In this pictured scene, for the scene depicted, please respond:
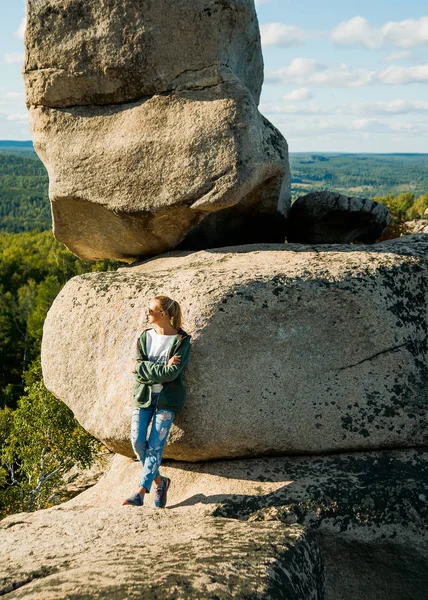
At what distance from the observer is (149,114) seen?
392 inches

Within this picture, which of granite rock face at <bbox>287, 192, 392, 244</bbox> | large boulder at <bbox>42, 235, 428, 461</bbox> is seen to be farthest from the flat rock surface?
granite rock face at <bbox>287, 192, 392, 244</bbox>

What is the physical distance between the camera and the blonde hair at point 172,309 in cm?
805

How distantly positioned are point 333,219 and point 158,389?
5.06 meters

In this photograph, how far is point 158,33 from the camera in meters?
9.62

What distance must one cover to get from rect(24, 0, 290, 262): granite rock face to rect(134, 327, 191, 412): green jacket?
262 centimetres

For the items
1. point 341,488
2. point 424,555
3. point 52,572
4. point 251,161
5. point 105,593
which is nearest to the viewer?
point 105,593

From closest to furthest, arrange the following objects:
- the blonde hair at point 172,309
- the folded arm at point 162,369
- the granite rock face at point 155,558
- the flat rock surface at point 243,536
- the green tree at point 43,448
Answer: the granite rock face at point 155,558 < the flat rock surface at point 243,536 < the folded arm at point 162,369 < the blonde hair at point 172,309 < the green tree at point 43,448

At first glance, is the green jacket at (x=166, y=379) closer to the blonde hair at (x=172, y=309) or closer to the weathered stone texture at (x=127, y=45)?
the blonde hair at (x=172, y=309)

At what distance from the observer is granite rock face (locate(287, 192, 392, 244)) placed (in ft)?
36.1

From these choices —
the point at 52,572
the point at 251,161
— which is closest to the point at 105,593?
the point at 52,572

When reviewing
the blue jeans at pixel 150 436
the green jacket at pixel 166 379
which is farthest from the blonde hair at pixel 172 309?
the blue jeans at pixel 150 436

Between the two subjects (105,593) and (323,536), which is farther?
(323,536)

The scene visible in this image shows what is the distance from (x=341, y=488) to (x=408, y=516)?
835 millimetres

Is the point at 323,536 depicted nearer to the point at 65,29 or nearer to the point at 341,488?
the point at 341,488
